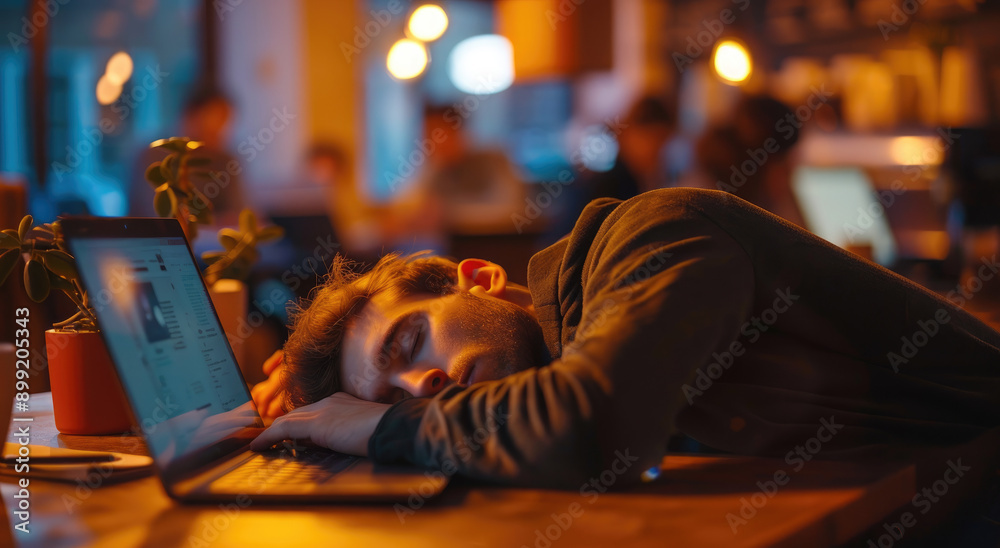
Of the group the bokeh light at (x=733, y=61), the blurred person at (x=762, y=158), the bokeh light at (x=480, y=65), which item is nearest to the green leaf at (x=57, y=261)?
the blurred person at (x=762, y=158)

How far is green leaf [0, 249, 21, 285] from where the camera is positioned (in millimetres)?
1089

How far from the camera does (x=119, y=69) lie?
579 centimetres

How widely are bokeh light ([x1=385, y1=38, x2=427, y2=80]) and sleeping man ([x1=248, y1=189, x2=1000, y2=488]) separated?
398cm

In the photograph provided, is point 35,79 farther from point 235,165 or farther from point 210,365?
point 210,365

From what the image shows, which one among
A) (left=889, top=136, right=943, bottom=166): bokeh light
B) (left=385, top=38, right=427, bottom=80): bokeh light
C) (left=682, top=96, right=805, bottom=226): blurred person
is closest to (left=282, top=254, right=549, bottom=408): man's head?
(left=682, top=96, right=805, bottom=226): blurred person

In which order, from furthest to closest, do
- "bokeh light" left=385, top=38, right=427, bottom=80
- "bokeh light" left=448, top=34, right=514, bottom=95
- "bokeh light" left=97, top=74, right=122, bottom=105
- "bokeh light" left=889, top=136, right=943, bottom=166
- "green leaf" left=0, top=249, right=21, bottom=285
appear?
"bokeh light" left=448, top=34, right=514, bottom=95 < "bokeh light" left=97, top=74, right=122, bottom=105 < "bokeh light" left=889, top=136, right=943, bottom=166 < "bokeh light" left=385, top=38, right=427, bottom=80 < "green leaf" left=0, top=249, right=21, bottom=285

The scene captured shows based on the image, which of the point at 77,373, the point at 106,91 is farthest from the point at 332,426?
the point at 106,91

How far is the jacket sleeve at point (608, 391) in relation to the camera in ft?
2.64

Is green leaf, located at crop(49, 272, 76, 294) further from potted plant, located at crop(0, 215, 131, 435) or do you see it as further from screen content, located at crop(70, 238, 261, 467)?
screen content, located at crop(70, 238, 261, 467)

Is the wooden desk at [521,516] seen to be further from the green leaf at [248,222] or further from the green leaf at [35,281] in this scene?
the green leaf at [248,222]

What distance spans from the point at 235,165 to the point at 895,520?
14.5 feet

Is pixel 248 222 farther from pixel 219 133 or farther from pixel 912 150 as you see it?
pixel 912 150

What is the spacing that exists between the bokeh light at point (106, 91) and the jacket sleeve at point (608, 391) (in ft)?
18.5

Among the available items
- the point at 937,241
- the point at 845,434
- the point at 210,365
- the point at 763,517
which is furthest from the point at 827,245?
the point at 937,241
